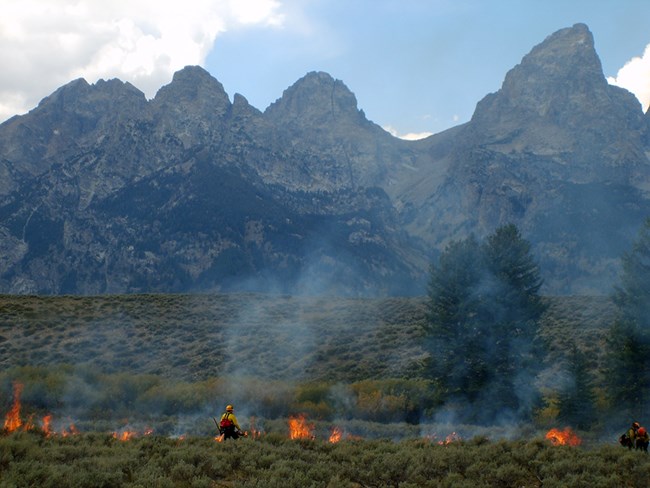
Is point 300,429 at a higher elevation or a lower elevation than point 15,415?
lower

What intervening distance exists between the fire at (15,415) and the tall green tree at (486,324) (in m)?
19.1

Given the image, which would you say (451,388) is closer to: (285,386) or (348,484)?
(285,386)

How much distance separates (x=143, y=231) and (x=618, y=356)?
171 meters

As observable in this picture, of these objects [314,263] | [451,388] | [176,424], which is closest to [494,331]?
[451,388]

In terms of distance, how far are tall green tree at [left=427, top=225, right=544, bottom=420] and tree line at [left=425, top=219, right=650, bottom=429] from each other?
0.17 feet

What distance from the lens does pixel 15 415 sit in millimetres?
19953

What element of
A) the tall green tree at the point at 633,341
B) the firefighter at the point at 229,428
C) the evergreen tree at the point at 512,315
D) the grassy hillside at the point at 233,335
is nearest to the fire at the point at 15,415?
the firefighter at the point at 229,428

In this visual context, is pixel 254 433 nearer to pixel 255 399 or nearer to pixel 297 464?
pixel 297 464

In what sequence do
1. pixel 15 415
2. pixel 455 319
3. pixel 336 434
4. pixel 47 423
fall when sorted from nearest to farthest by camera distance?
1. pixel 15 415
2. pixel 47 423
3. pixel 336 434
4. pixel 455 319

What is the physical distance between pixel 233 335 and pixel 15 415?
91.4 ft

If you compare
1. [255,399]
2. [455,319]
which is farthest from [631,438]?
[255,399]

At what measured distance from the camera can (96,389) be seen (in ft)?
94.1

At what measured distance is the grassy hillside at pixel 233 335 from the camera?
38219 millimetres

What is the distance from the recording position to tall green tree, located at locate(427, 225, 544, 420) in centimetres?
2806
